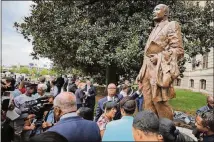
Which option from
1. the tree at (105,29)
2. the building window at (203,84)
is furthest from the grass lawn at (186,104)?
the building window at (203,84)

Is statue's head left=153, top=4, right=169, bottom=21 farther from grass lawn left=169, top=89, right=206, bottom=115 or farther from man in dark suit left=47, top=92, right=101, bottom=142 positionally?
grass lawn left=169, top=89, right=206, bottom=115

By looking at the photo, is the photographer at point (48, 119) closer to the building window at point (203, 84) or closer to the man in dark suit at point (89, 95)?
the man in dark suit at point (89, 95)

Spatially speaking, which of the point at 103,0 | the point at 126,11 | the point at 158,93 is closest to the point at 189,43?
the point at 126,11

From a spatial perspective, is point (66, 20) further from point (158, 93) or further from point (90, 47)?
point (158, 93)

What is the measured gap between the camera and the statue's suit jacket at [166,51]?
20.1 ft

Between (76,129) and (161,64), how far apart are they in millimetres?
2827

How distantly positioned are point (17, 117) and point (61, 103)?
7.29 feet

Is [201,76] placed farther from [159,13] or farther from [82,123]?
[82,123]

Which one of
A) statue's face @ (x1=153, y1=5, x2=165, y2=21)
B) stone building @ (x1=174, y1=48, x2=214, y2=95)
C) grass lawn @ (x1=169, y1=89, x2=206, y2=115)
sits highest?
statue's face @ (x1=153, y1=5, x2=165, y2=21)

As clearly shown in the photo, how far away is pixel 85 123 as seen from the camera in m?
3.97

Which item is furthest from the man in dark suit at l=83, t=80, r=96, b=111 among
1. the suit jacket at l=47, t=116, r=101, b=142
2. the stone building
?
the stone building

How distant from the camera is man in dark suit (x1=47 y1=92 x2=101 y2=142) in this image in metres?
3.72

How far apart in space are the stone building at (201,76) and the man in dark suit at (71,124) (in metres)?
34.3

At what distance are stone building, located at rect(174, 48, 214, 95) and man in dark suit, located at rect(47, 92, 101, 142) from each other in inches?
1349
